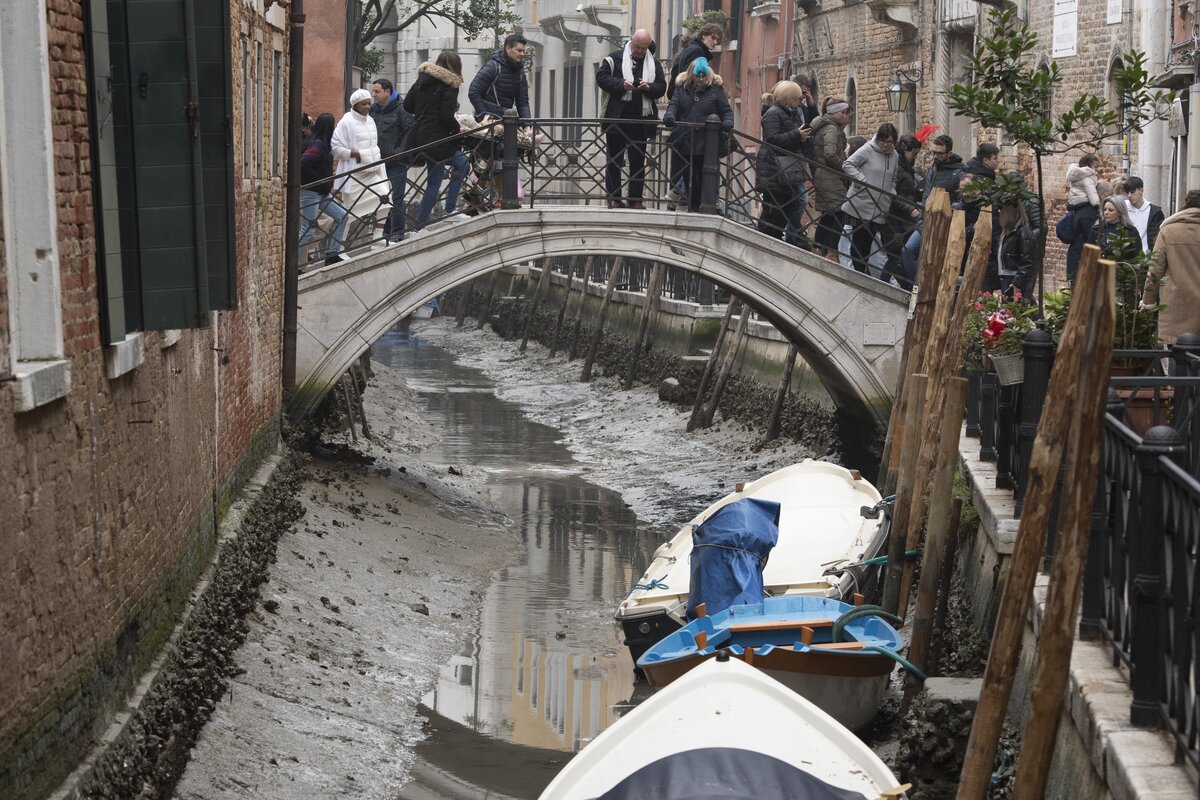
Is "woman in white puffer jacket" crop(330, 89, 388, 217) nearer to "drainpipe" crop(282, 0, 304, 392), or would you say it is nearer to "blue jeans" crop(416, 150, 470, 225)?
"blue jeans" crop(416, 150, 470, 225)

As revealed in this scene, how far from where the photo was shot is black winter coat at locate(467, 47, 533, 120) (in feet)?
50.1

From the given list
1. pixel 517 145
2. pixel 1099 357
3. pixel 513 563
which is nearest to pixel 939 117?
pixel 517 145

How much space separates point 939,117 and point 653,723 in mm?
17345

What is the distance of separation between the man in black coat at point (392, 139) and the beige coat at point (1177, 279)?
24.6ft

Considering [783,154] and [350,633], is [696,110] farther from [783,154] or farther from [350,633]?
[350,633]

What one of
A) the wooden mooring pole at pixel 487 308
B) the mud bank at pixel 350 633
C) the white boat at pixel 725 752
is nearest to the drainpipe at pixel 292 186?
the mud bank at pixel 350 633

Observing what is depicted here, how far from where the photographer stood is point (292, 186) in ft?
47.5

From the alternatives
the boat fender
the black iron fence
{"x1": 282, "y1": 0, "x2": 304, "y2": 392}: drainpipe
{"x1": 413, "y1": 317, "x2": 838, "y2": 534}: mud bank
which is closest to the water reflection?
{"x1": 413, "y1": 317, "x2": 838, "y2": 534}: mud bank

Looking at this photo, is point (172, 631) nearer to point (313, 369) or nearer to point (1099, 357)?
point (1099, 357)

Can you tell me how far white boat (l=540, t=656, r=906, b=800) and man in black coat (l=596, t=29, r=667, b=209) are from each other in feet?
29.5

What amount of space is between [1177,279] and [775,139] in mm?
6837

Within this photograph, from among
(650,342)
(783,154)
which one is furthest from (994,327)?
(650,342)

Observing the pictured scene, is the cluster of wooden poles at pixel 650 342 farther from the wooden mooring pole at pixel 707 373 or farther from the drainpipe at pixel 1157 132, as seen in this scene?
the drainpipe at pixel 1157 132

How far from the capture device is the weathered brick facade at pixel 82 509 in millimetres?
5391
